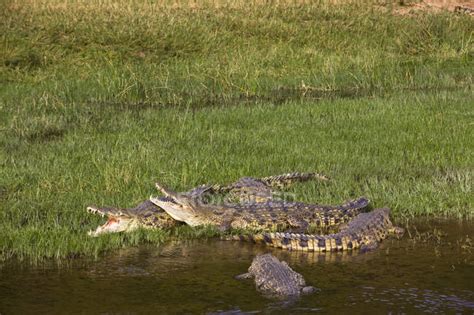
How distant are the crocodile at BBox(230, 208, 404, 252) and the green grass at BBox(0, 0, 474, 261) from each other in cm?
70

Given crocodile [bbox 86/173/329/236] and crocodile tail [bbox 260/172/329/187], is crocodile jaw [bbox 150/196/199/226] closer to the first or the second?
crocodile [bbox 86/173/329/236]

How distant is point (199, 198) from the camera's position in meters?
8.91

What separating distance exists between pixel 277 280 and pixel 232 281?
1.72ft

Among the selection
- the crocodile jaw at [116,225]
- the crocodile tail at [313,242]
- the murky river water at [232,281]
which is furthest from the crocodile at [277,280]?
the crocodile jaw at [116,225]

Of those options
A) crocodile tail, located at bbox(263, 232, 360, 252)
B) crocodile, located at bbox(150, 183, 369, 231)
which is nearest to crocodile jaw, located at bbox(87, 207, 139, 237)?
crocodile, located at bbox(150, 183, 369, 231)

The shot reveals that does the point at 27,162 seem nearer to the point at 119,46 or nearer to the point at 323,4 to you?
the point at 119,46

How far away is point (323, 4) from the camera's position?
80.2ft

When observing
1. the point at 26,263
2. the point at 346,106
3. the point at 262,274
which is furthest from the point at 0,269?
the point at 346,106

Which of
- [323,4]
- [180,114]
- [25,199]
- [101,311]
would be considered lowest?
[101,311]

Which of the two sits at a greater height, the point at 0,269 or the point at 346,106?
the point at 346,106

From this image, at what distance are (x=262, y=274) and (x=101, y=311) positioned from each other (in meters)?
1.24

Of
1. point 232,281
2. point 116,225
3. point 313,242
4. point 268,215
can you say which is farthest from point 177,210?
point 232,281

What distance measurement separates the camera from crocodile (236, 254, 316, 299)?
6867mm

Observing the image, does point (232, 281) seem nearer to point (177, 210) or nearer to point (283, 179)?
point (177, 210)
